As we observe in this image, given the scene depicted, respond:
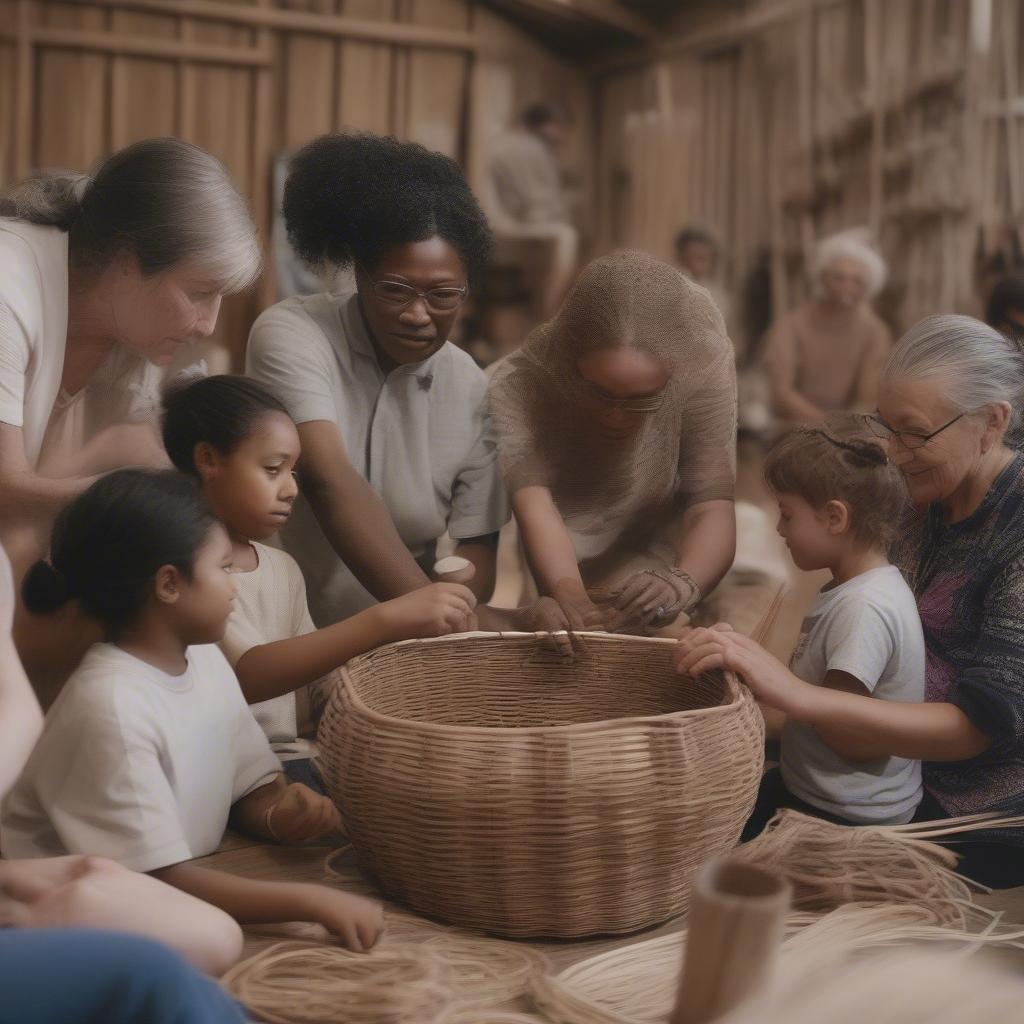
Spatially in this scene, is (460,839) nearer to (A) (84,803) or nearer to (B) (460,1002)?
(B) (460,1002)

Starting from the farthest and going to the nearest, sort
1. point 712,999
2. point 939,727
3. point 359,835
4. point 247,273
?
point 247,273
point 939,727
point 359,835
point 712,999

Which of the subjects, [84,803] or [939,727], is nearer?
[84,803]

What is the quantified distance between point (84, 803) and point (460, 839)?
17.9 inches

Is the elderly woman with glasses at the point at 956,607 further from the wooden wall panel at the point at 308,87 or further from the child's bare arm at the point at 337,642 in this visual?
the wooden wall panel at the point at 308,87

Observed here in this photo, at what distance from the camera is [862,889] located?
1.87 m

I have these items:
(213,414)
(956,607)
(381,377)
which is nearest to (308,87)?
(381,377)

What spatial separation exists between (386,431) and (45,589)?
2.76 ft

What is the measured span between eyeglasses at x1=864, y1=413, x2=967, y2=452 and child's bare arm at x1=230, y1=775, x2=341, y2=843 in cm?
101

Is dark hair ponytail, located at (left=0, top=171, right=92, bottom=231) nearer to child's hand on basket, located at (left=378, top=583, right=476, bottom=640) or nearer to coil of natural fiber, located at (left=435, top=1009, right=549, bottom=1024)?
child's hand on basket, located at (left=378, top=583, right=476, bottom=640)

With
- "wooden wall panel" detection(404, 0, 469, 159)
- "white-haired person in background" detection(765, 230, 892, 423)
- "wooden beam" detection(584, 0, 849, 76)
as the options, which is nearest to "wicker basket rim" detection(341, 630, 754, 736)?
"white-haired person in background" detection(765, 230, 892, 423)

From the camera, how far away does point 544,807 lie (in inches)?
64.4

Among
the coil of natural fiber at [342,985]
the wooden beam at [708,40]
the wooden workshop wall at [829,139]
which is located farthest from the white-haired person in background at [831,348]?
the coil of natural fiber at [342,985]

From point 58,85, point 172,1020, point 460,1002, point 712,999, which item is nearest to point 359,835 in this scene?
point 460,1002

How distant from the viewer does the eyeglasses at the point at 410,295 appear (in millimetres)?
2268
